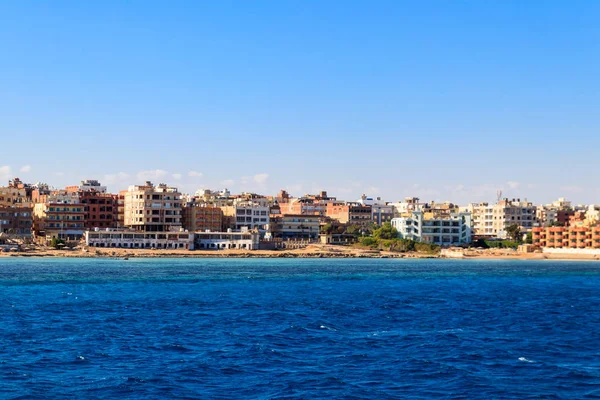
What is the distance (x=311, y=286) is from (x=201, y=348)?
1842 inches

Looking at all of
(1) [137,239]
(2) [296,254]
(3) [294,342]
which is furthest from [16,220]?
(3) [294,342]

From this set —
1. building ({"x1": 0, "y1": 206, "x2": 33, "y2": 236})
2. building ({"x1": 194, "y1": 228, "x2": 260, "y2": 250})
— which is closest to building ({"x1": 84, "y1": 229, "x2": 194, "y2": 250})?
building ({"x1": 194, "y1": 228, "x2": 260, "y2": 250})

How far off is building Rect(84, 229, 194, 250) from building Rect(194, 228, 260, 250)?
3.90 metres

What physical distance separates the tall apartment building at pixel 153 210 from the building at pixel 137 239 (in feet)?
27.0

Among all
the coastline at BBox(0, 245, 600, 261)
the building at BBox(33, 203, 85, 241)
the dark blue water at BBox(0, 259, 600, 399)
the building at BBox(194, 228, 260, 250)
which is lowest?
the dark blue water at BBox(0, 259, 600, 399)

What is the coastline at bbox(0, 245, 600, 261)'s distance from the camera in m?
161

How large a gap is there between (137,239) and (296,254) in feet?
104

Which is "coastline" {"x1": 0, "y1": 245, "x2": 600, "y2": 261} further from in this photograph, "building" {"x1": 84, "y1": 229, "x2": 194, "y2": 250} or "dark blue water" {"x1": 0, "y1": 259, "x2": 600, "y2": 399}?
"dark blue water" {"x1": 0, "y1": 259, "x2": 600, "y2": 399}

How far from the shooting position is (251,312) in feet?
206

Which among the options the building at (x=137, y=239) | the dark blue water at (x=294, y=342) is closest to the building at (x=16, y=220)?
the building at (x=137, y=239)

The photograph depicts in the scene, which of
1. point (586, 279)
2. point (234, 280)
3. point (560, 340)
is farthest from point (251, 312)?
point (586, 279)

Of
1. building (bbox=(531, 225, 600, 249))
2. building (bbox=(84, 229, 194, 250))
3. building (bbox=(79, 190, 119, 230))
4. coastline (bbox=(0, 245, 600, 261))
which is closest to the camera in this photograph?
coastline (bbox=(0, 245, 600, 261))

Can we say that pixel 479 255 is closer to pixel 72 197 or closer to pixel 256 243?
pixel 256 243

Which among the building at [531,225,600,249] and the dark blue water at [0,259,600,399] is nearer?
the dark blue water at [0,259,600,399]
